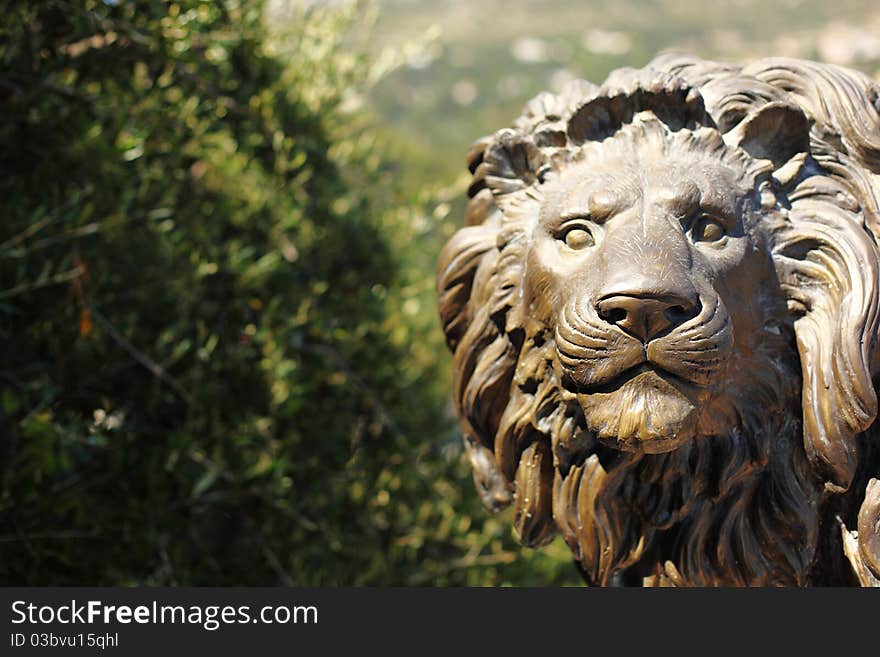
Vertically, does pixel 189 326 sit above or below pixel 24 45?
below

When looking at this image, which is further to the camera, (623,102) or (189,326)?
(189,326)

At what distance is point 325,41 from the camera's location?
2.58m

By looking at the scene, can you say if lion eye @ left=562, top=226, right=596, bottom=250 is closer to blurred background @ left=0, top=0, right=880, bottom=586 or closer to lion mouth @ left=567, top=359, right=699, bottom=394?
lion mouth @ left=567, top=359, right=699, bottom=394

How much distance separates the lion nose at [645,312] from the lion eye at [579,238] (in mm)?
98

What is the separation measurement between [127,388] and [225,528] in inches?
14.0

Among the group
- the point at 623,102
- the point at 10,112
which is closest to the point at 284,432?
the point at 10,112

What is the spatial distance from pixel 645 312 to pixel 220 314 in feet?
4.45

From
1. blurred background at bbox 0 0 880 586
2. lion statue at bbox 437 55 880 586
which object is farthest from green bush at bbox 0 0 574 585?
lion statue at bbox 437 55 880 586

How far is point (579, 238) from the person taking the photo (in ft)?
3.72

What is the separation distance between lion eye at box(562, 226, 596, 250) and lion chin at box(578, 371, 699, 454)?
6.3 inches

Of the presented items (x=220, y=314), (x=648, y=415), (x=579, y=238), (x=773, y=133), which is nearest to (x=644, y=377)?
(x=648, y=415)

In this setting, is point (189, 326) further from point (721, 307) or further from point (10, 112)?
point (721, 307)

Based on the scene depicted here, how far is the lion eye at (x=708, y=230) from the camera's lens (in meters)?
1.12

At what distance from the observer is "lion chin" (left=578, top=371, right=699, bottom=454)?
104 cm
